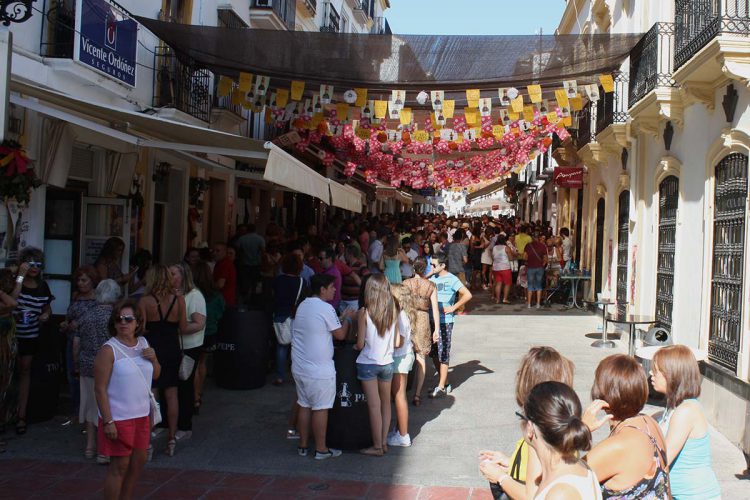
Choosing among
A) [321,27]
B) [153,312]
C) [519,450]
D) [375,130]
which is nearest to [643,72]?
[375,130]

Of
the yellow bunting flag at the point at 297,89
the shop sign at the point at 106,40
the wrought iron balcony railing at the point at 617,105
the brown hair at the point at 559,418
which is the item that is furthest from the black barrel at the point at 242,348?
the wrought iron balcony railing at the point at 617,105

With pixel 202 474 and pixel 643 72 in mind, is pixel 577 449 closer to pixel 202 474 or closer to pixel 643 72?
pixel 202 474

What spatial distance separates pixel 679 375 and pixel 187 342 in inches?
175

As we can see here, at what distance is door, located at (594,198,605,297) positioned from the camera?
54.9ft

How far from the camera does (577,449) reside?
2.71 m

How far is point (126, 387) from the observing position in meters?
4.90

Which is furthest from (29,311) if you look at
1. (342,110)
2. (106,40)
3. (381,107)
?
(381,107)

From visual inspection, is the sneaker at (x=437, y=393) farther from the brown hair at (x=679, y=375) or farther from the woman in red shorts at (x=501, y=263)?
the woman in red shorts at (x=501, y=263)

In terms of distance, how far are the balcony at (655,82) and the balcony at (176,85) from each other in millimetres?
6599

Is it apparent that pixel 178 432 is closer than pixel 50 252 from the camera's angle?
Yes

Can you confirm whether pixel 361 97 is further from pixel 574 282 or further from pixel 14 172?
pixel 574 282

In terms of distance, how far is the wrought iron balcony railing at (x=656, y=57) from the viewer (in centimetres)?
1047

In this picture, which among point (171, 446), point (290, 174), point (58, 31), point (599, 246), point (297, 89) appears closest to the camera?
point (171, 446)

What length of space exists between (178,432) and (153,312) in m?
1.42
